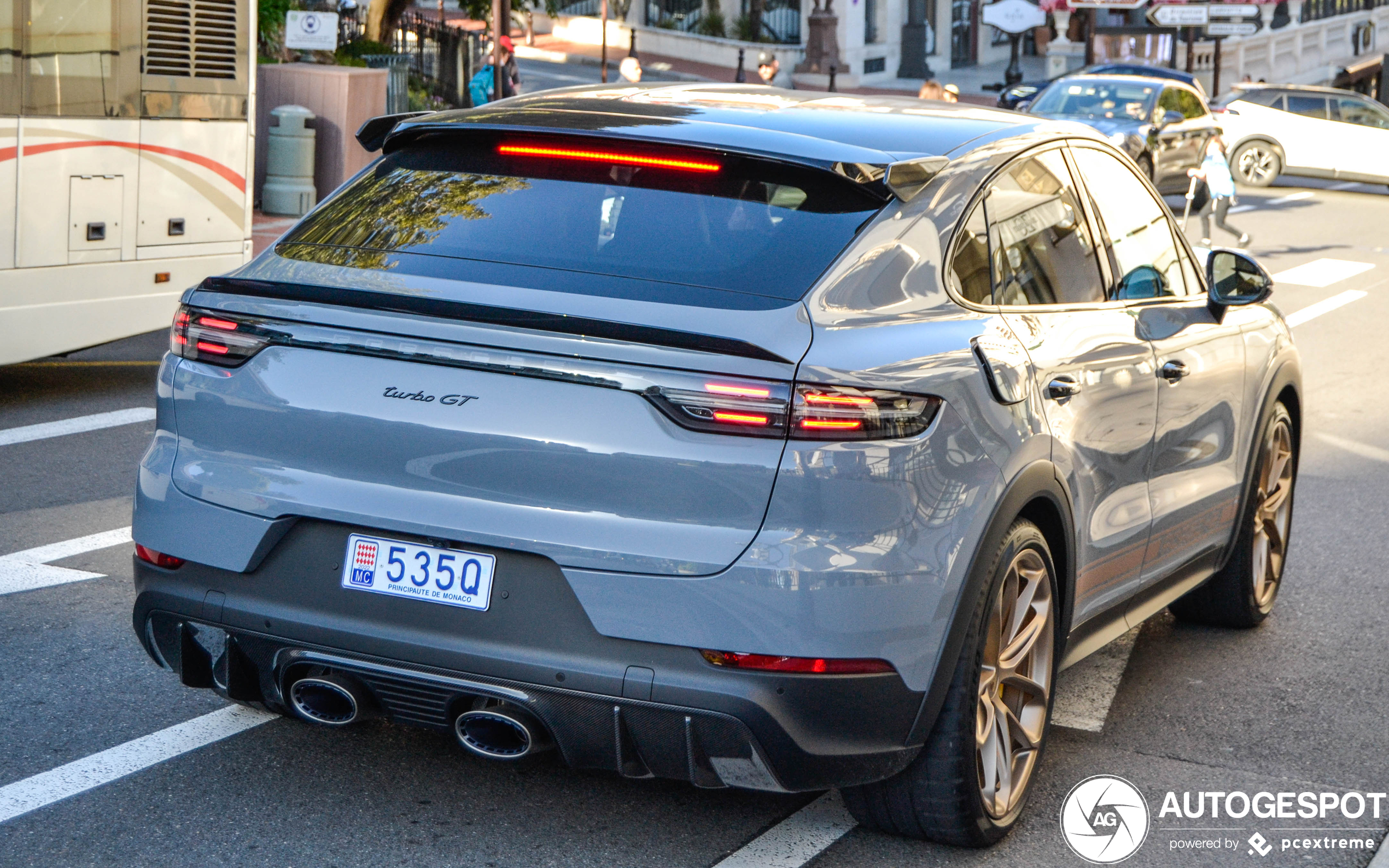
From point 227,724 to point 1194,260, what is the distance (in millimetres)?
3403

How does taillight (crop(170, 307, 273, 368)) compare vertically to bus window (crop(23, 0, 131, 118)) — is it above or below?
below

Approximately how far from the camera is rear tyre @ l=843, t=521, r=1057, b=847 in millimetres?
3885

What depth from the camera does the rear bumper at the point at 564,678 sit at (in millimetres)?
3514

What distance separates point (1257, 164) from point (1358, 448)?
72.4 ft

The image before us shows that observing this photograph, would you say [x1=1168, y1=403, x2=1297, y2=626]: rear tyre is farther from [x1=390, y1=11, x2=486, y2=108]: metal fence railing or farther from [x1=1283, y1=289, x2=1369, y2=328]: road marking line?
[x1=390, y1=11, x2=486, y2=108]: metal fence railing

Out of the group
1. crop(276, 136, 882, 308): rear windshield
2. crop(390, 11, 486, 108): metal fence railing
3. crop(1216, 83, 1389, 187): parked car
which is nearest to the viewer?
crop(276, 136, 882, 308): rear windshield

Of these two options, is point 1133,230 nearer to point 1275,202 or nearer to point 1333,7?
point 1275,202

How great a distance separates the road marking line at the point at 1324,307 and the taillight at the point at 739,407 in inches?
512

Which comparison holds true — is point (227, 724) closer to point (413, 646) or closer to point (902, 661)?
point (413, 646)

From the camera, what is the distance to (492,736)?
378 centimetres

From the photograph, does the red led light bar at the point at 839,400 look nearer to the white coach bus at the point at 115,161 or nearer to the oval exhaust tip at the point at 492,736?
the oval exhaust tip at the point at 492,736

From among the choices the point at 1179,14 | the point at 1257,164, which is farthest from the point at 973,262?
the point at 1179,14

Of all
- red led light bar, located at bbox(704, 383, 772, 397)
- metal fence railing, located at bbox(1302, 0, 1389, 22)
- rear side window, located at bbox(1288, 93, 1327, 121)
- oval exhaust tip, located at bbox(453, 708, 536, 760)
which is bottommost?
oval exhaust tip, located at bbox(453, 708, 536, 760)

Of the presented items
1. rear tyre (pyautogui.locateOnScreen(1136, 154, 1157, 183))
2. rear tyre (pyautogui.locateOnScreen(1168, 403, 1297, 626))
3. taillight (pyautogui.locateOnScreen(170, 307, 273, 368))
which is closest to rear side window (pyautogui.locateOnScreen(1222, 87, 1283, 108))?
rear tyre (pyautogui.locateOnScreen(1136, 154, 1157, 183))
